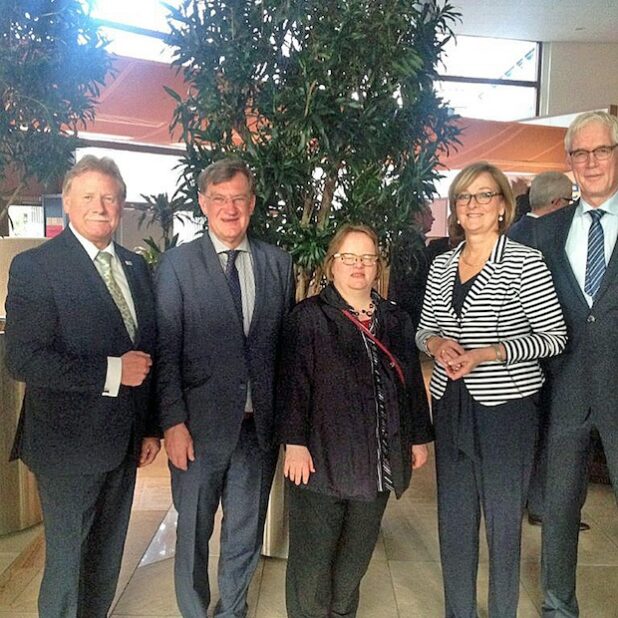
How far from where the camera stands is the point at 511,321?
208 cm

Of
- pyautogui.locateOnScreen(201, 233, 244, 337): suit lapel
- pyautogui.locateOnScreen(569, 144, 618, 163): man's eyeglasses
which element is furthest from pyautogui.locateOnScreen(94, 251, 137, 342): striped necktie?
pyautogui.locateOnScreen(569, 144, 618, 163): man's eyeglasses

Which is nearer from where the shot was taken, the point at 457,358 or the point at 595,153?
the point at 457,358

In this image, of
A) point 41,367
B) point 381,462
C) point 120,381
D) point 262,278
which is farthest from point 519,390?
point 41,367

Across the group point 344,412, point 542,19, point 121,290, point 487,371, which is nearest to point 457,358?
point 487,371

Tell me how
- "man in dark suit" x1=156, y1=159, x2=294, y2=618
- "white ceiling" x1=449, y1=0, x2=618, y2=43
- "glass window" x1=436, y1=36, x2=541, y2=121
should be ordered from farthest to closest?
"glass window" x1=436, y1=36, x2=541, y2=121, "white ceiling" x1=449, y1=0, x2=618, y2=43, "man in dark suit" x1=156, y1=159, x2=294, y2=618

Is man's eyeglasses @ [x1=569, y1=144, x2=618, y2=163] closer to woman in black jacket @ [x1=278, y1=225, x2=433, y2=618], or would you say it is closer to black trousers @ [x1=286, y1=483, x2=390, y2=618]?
woman in black jacket @ [x1=278, y1=225, x2=433, y2=618]

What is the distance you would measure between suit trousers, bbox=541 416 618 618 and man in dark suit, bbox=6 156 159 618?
1522 mm

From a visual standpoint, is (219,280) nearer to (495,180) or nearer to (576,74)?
(495,180)

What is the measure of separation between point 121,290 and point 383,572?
1.94 meters

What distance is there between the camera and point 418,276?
A: 3.12 meters

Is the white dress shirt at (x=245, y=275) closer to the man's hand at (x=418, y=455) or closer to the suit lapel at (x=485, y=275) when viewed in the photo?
the man's hand at (x=418, y=455)

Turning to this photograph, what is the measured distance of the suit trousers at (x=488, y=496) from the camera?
212 cm

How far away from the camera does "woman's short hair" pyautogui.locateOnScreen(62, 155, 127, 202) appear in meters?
1.93

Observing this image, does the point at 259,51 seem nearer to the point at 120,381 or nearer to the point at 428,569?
the point at 120,381
